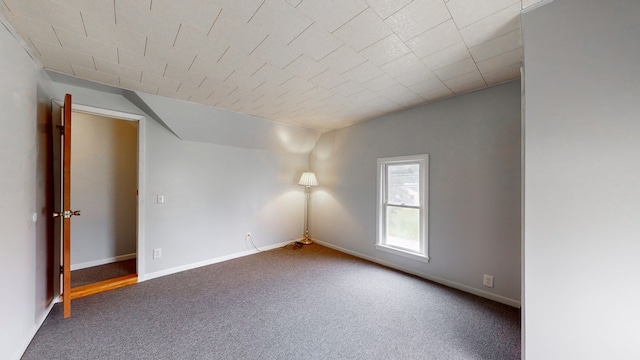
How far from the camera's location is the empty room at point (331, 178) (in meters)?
1.23

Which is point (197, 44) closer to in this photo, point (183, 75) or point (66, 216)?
point (183, 75)

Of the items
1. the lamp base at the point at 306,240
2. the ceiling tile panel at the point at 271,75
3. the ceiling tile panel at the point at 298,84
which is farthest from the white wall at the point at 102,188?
the ceiling tile panel at the point at 298,84

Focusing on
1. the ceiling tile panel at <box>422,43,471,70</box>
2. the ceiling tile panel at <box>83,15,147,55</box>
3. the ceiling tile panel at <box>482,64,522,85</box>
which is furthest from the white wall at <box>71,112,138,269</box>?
the ceiling tile panel at <box>482,64,522,85</box>

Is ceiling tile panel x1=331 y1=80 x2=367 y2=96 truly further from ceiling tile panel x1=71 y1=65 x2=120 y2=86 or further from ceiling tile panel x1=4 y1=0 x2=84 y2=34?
ceiling tile panel x1=71 y1=65 x2=120 y2=86

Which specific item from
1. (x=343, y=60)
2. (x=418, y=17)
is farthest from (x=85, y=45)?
(x=418, y=17)

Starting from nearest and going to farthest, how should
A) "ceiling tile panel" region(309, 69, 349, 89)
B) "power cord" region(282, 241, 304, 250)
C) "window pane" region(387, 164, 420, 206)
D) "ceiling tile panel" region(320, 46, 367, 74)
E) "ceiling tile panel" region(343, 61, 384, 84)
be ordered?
1. "ceiling tile panel" region(320, 46, 367, 74)
2. "ceiling tile panel" region(343, 61, 384, 84)
3. "ceiling tile panel" region(309, 69, 349, 89)
4. "window pane" region(387, 164, 420, 206)
5. "power cord" region(282, 241, 304, 250)

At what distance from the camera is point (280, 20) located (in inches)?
56.3

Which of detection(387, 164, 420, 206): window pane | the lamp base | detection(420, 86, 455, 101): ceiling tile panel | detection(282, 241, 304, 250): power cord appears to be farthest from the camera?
the lamp base

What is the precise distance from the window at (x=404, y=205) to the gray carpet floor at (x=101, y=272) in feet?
12.1

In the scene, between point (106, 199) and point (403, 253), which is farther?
point (106, 199)

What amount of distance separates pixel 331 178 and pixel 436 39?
2914 millimetres

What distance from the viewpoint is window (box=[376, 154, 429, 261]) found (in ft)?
9.89

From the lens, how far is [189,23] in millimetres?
1458

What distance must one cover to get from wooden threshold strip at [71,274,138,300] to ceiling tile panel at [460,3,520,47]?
13.9ft
